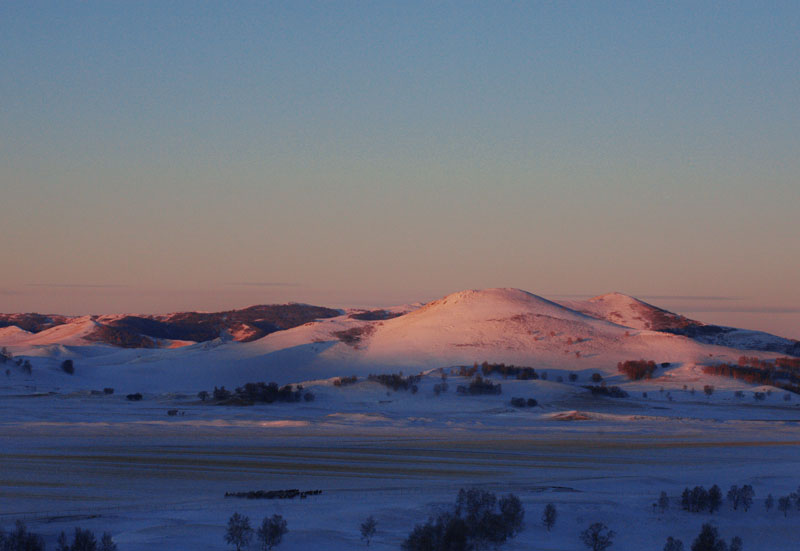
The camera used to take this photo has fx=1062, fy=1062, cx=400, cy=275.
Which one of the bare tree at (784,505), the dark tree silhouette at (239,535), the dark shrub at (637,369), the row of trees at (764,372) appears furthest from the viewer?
the dark shrub at (637,369)

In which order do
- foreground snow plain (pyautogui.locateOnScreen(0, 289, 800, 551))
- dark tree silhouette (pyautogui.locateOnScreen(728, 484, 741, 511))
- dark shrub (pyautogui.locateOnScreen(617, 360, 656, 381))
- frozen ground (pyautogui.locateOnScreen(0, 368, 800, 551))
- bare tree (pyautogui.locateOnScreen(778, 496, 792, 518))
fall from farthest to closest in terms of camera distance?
1. dark shrub (pyautogui.locateOnScreen(617, 360, 656, 381))
2. dark tree silhouette (pyautogui.locateOnScreen(728, 484, 741, 511))
3. bare tree (pyautogui.locateOnScreen(778, 496, 792, 518))
4. foreground snow plain (pyautogui.locateOnScreen(0, 289, 800, 551))
5. frozen ground (pyautogui.locateOnScreen(0, 368, 800, 551))

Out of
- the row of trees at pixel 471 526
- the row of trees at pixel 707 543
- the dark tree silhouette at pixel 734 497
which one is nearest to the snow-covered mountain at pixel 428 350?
the dark tree silhouette at pixel 734 497

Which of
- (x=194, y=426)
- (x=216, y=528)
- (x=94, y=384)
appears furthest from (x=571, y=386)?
(x=216, y=528)

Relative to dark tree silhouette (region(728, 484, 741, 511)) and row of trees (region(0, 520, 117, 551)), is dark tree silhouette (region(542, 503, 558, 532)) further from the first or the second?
row of trees (region(0, 520, 117, 551))

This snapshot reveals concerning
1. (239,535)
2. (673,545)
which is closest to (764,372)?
(673,545)

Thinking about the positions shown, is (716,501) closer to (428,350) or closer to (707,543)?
(707,543)

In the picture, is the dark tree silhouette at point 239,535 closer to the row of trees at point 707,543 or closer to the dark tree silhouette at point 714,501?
the row of trees at point 707,543

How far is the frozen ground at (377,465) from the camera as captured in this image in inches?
1510

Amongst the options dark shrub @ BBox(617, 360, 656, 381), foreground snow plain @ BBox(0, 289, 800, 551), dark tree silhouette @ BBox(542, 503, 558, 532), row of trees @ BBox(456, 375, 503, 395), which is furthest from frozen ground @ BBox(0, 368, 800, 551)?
dark shrub @ BBox(617, 360, 656, 381)

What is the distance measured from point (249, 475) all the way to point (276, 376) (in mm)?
116138

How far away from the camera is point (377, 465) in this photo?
2233 inches

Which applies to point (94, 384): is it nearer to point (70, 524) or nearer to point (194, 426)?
point (194, 426)

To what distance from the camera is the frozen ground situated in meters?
38.3

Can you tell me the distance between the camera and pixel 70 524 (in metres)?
36.6
